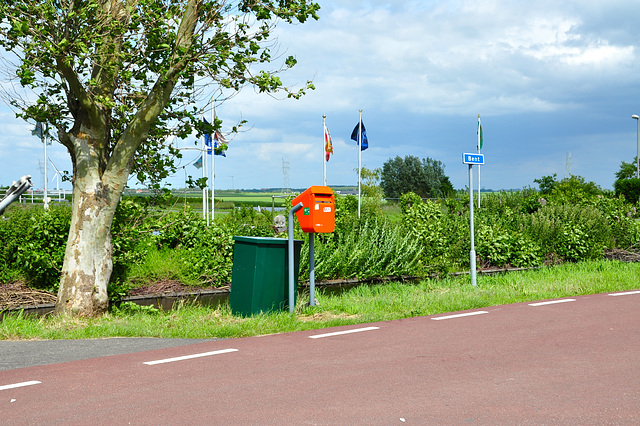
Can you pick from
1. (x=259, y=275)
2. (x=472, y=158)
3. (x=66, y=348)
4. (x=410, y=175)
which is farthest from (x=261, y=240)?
(x=410, y=175)

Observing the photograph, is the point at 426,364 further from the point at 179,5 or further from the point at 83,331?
the point at 179,5

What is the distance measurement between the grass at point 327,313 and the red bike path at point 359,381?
0.66m

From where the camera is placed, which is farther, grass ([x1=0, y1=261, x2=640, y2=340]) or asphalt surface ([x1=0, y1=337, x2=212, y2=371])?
grass ([x1=0, y1=261, x2=640, y2=340])

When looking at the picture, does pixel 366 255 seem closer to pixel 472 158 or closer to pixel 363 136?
pixel 472 158

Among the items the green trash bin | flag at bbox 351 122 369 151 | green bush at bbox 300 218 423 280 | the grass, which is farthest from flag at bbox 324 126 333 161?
the green trash bin

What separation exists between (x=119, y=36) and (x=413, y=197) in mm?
28550

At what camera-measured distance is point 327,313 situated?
9.20m

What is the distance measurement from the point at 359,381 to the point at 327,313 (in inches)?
151

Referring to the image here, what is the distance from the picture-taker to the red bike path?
4504 mm

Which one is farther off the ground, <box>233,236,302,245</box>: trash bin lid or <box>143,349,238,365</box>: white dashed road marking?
<box>233,236,302,245</box>: trash bin lid

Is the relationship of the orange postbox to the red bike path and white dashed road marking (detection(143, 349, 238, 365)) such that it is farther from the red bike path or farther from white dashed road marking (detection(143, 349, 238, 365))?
white dashed road marking (detection(143, 349, 238, 365))

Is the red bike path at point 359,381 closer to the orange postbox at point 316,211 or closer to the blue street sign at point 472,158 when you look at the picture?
the orange postbox at point 316,211

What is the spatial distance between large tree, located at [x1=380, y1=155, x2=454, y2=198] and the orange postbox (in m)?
68.2

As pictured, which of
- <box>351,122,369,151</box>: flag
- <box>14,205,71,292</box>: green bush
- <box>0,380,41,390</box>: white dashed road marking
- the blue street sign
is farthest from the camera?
<box>351,122,369,151</box>: flag
